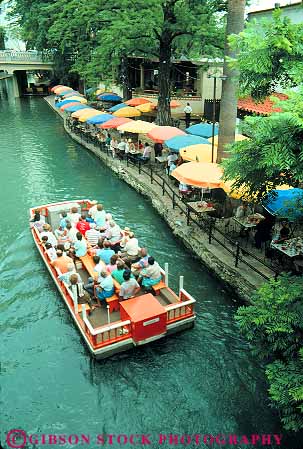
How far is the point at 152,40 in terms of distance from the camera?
23297 mm

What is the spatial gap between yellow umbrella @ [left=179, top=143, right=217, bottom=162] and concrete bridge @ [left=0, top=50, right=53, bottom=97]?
44.8m

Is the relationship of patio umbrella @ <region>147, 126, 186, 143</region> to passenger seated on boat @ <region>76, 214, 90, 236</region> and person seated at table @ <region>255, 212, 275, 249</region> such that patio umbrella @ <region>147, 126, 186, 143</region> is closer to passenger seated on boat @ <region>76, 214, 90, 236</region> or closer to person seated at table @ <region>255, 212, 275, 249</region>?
passenger seated on boat @ <region>76, 214, 90, 236</region>

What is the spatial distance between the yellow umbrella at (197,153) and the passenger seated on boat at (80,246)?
18.7ft

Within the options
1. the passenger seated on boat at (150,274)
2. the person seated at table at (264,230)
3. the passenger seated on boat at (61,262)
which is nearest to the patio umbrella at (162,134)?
the person seated at table at (264,230)

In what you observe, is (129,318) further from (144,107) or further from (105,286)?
(144,107)

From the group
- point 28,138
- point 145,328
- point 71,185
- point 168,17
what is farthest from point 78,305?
point 28,138

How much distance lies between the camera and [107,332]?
894 cm

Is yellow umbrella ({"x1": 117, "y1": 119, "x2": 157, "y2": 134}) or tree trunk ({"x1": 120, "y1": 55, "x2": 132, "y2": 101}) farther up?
tree trunk ({"x1": 120, "y1": 55, "x2": 132, "y2": 101})

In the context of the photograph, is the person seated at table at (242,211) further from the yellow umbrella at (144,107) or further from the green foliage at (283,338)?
the yellow umbrella at (144,107)

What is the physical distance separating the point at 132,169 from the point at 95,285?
482 inches

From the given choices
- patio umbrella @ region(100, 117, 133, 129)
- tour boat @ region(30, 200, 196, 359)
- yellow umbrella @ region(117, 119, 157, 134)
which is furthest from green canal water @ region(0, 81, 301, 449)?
patio umbrella @ region(100, 117, 133, 129)

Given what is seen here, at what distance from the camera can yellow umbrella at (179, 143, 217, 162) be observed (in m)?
15.3

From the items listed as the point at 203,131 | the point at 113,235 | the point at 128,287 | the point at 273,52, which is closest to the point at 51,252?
the point at 113,235

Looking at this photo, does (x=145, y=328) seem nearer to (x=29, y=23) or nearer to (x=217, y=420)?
(x=217, y=420)
